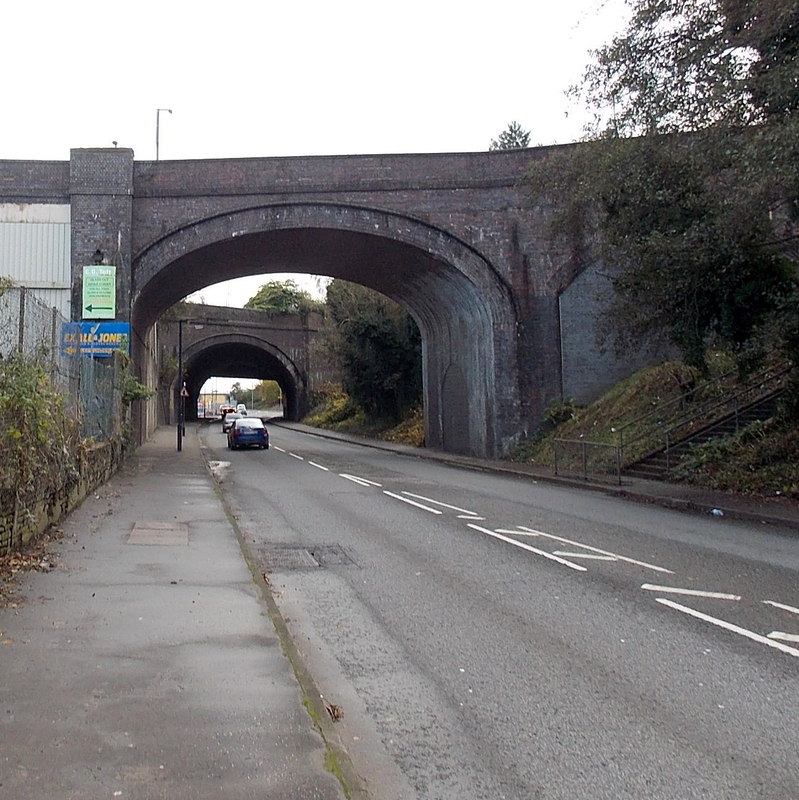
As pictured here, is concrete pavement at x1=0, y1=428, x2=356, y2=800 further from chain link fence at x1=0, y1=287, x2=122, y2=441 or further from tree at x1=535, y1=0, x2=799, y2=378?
tree at x1=535, y1=0, x2=799, y2=378

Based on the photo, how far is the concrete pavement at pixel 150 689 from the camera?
347 cm

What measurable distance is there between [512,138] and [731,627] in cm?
6612

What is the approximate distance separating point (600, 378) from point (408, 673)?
22156 mm

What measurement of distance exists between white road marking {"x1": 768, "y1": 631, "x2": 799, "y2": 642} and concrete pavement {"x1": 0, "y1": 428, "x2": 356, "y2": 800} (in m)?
3.69

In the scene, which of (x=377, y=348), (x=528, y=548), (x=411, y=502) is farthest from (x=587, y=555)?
(x=377, y=348)

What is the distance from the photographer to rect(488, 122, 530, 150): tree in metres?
66.5

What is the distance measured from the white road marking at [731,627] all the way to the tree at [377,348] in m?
34.0

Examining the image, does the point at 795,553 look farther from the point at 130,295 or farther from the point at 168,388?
the point at 168,388

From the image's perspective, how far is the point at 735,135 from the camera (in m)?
12.8

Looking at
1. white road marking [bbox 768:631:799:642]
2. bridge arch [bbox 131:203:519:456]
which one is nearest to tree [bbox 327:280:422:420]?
bridge arch [bbox 131:203:519:456]

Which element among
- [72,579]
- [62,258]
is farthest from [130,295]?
[72,579]

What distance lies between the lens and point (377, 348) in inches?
1652

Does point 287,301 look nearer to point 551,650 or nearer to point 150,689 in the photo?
point 551,650

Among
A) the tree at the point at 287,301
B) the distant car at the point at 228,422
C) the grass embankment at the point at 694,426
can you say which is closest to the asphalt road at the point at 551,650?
the grass embankment at the point at 694,426
